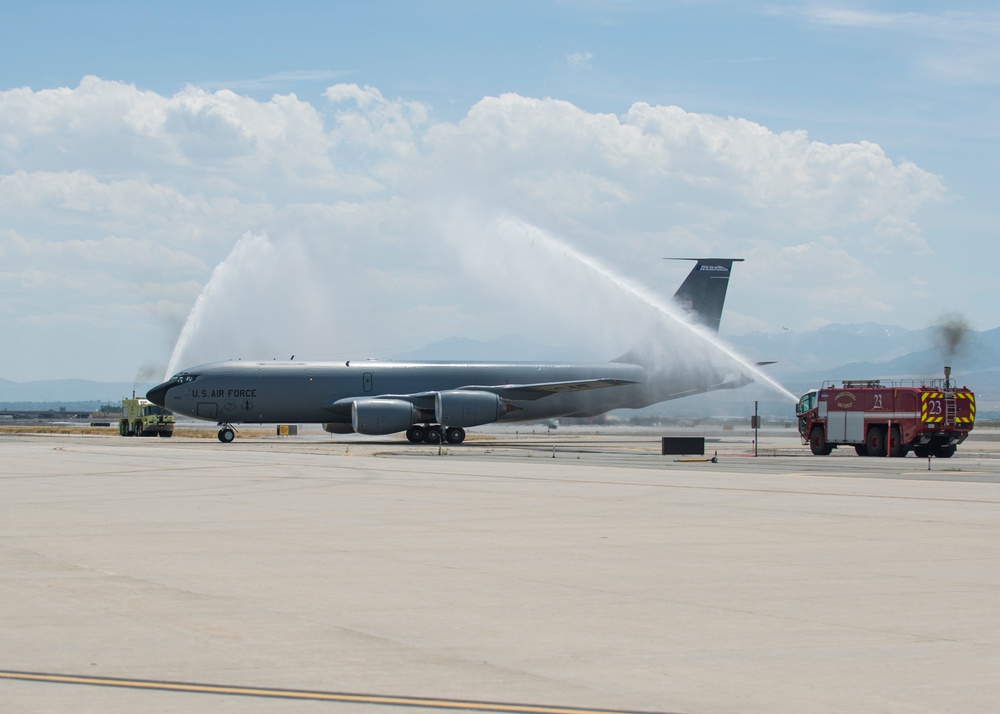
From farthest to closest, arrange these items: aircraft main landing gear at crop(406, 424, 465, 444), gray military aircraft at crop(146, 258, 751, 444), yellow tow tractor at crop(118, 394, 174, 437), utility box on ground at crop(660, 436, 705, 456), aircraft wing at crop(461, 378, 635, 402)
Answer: yellow tow tractor at crop(118, 394, 174, 437) < aircraft wing at crop(461, 378, 635, 402) < aircraft main landing gear at crop(406, 424, 465, 444) < gray military aircraft at crop(146, 258, 751, 444) < utility box on ground at crop(660, 436, 705, 456)

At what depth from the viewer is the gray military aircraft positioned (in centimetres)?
5519

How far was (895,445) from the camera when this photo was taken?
4484 centimetres

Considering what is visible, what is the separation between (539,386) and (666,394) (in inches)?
315

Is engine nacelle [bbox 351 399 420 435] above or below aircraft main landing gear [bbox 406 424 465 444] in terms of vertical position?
above

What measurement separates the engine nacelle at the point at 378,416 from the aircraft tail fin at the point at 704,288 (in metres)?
18.3

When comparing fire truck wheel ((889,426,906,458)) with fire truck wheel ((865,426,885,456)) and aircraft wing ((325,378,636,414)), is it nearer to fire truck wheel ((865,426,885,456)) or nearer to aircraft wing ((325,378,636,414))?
fire truck wheel ((865,426,885,456))

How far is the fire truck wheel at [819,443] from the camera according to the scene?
47.8 m

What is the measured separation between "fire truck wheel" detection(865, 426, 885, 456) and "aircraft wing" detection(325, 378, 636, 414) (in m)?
15.4

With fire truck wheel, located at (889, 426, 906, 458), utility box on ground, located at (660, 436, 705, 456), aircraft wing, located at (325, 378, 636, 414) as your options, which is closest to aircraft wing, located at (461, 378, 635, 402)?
aircraft wing, located at (325, 378, 636, 414)

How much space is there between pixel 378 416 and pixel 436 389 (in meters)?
6.07

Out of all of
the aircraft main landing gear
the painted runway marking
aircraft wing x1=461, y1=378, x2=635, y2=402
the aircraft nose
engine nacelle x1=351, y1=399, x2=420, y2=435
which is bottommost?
the painted runway marking

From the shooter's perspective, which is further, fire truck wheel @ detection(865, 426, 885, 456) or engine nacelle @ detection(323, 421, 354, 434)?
engine nacelle @ detection(323, 421, 354, 434)

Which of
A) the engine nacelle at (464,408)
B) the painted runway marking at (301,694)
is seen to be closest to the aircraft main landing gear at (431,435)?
the engine nacelle at (464,408)

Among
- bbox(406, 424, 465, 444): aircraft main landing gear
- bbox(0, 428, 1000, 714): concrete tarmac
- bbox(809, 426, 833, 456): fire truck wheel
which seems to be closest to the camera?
bbox(0, 428, 1000, 714): concrete tarmac
